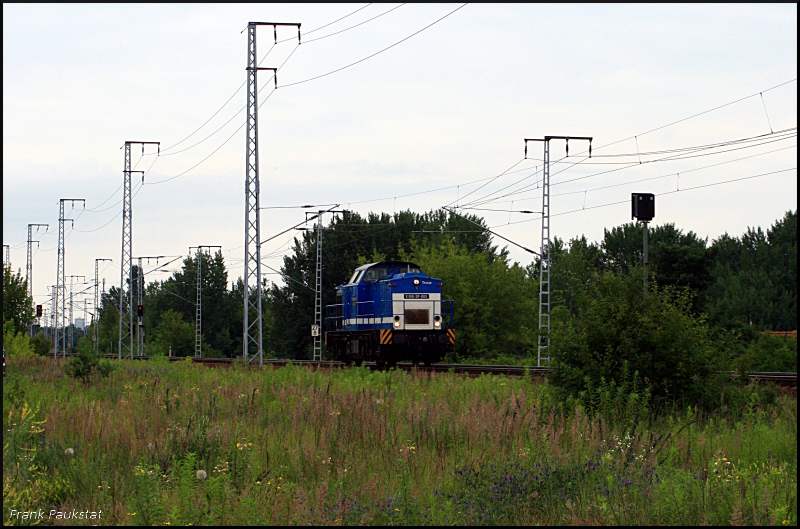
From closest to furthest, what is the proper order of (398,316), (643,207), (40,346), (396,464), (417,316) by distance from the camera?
1. (396,464)
2. (643,207)
3. (398,316)
4. (417,316)
5. (40,346)

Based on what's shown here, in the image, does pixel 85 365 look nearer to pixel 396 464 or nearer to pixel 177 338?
pixel 396 464

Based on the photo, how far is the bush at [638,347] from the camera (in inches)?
575

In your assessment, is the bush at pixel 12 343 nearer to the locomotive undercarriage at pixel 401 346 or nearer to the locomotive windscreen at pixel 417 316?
the locomotive undercarriage at pixel 401 346

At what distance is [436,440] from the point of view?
36.3 feet

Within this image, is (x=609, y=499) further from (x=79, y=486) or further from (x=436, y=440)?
(x=79, y=486)

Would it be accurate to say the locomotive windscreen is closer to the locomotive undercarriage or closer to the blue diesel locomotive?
the blue diesel locomotive

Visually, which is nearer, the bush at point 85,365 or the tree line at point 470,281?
the bush at point 85,365

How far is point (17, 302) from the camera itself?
205 feet

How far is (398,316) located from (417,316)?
104cm

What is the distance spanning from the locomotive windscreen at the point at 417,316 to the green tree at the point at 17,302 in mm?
36290

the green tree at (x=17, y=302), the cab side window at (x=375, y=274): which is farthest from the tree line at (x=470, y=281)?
the cab side window at (x=375, y=274)

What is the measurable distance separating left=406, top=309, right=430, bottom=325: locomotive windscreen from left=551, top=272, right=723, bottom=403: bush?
20065 millimetres

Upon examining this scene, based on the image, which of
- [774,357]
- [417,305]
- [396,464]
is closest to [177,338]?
[774,357]

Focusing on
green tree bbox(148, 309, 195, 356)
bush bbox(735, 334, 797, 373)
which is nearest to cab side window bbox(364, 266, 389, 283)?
bush bbox(735, 334, 797, 373)
